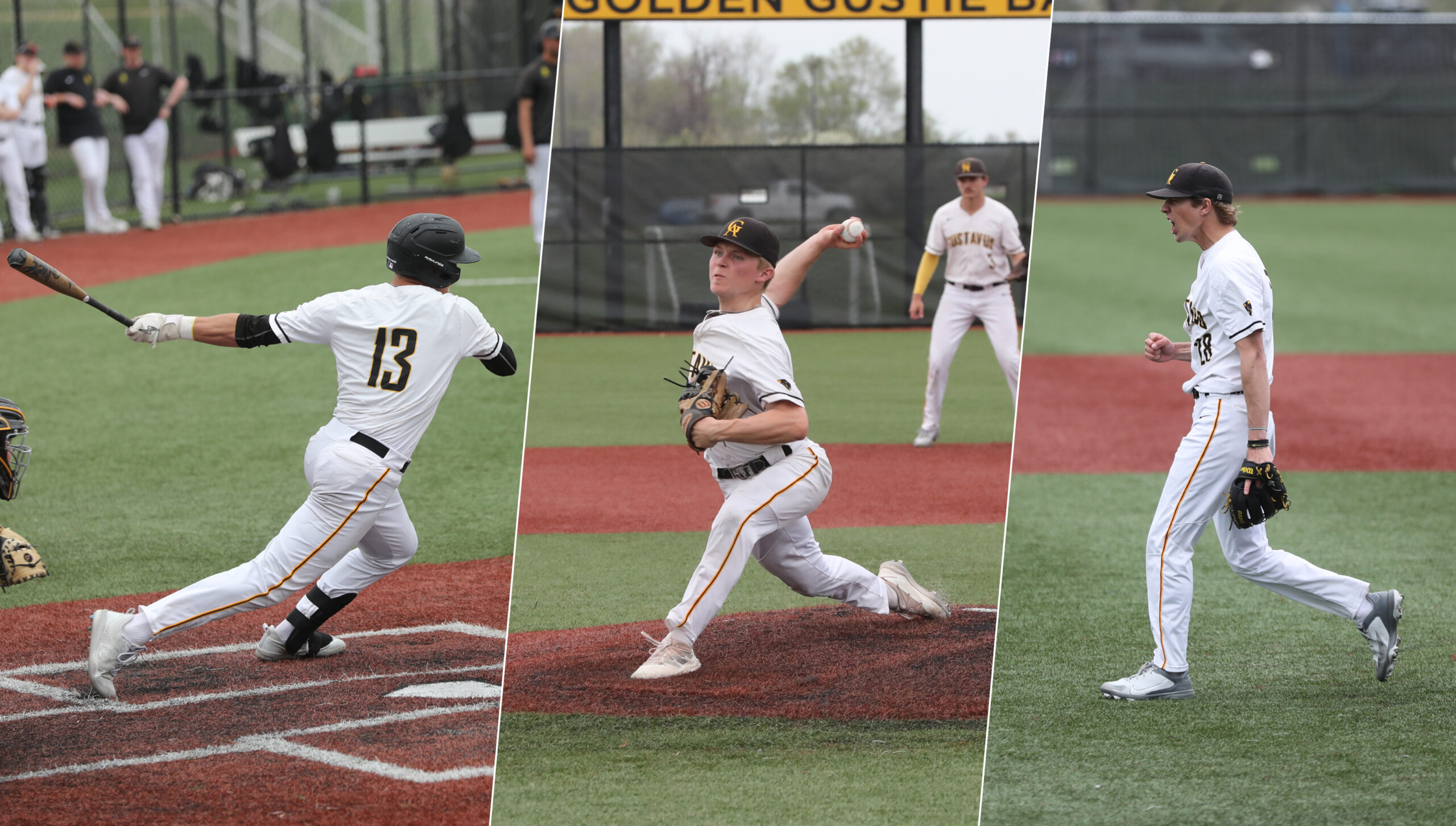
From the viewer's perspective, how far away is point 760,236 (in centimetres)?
435

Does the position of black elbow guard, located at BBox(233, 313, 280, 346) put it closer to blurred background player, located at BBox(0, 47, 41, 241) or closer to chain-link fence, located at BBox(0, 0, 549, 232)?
blurred background player, located at BBox(0, 47, 41, 241)

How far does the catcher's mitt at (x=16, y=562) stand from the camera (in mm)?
6191

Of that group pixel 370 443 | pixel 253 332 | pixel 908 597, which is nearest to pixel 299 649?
pixel 370 443

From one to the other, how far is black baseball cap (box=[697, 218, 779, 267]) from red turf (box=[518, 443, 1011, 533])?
253cm

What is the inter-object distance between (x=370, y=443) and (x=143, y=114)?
514 inches

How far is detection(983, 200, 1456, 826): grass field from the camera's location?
157 inches

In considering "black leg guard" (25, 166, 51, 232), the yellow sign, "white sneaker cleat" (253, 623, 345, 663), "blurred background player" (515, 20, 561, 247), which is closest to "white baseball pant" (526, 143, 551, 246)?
"blurred background player" (515, 20, 561, 247)

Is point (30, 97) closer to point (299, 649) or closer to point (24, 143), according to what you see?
point (24, 143)

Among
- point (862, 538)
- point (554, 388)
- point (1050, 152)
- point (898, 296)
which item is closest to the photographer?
point (862, 538)

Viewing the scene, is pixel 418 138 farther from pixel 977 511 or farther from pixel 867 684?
pixel 867 684

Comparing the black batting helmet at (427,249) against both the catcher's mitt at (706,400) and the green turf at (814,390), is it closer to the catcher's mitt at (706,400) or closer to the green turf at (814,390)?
the catcher's mitt at (706,400)

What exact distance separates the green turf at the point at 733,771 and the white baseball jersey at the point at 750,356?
0.90m

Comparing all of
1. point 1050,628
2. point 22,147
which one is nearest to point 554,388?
point 1050,628

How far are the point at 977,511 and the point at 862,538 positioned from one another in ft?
2.72
